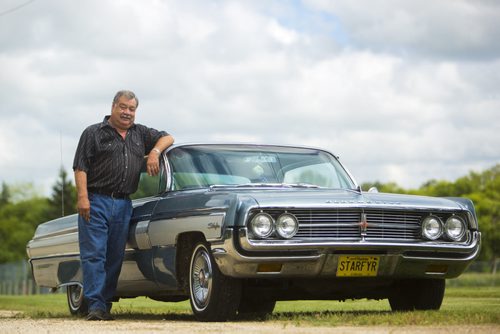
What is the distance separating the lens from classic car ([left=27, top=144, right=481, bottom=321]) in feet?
28.6

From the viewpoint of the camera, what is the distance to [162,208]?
9945 millimetres

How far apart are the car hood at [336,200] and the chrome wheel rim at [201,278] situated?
645 mm

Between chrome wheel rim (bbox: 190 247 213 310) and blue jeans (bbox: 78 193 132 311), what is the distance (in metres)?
1.22

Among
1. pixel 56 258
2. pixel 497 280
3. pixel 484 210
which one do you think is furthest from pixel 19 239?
pixel 56 258

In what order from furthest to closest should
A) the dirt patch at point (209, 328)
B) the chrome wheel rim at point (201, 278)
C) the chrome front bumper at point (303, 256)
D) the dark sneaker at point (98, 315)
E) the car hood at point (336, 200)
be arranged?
the dark sneaker at point (98, 315) → the chrome wheel rim at point (201, 278) → the car hood at point (336, 200) → the chrome front bumper at point (303, 256) → the dirt patch at point (209, 328)

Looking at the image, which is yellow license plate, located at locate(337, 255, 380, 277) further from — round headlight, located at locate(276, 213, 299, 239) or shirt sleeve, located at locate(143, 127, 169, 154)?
shirt sleeve, located at locate(143, 127, 169, 154)

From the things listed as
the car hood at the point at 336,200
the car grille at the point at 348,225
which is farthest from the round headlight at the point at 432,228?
the car grille at the point at 348,225

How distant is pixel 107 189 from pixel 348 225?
104 inches

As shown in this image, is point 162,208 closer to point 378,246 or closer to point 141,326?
point 141,326

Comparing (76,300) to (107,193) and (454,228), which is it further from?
(454,228)

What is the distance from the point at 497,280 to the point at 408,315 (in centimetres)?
4932

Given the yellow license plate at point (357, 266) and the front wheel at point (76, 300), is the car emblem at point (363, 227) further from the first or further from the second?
the front wheel at point (76, 300)

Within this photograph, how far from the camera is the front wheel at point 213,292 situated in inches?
352

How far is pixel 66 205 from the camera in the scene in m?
114
